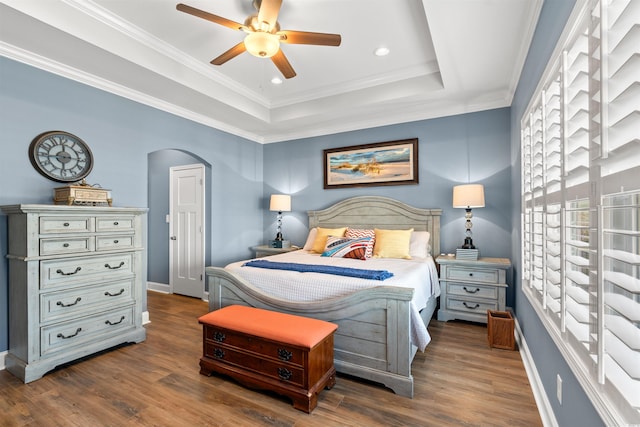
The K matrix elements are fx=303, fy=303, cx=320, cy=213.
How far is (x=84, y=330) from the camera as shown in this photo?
2654mm

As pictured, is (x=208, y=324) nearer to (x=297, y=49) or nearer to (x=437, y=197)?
(x=297, y=49)

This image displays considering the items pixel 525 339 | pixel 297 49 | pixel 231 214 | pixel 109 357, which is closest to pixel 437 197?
pixel 525 339

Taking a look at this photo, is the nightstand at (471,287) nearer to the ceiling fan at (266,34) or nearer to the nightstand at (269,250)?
the nightstand at (269,250)

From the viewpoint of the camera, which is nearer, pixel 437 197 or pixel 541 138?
pixel 541 138

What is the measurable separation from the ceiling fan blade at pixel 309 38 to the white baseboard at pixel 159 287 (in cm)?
442

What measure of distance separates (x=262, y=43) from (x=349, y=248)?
89.7 inches

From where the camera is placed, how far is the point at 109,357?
2746 mm

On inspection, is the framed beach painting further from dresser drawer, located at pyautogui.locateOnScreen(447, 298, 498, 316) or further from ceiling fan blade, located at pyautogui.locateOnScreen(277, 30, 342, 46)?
ceiling fan blade, located at pyautogui.locateOnScreen(277, 30, 342, 46)

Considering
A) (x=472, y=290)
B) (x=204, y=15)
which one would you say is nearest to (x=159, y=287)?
(x=204, y=15)

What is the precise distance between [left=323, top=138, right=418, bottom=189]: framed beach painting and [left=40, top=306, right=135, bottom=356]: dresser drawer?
3.14 meters

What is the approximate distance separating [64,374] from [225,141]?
131 inches

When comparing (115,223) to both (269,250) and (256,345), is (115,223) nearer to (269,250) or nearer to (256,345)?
(256,345)

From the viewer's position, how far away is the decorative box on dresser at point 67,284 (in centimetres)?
235

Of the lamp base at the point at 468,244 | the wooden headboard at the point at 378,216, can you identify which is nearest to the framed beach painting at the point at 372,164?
the wooden headboard at the point at 378,216
